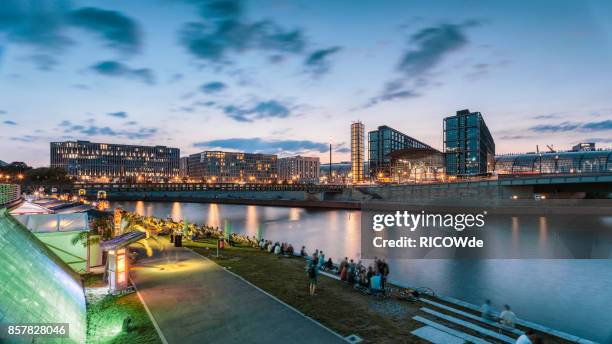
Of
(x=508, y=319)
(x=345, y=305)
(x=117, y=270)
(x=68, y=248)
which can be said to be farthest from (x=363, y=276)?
(x=68, y=248)

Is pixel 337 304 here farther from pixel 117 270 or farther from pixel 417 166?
pixel 417 166

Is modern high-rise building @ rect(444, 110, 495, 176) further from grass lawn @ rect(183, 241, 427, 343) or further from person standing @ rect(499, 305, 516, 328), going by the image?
person standing @ rect(499, 305, 516, 328)

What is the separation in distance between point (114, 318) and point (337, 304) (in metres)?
9.12

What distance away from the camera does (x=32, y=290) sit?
955cm

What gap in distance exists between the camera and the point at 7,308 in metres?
7.91

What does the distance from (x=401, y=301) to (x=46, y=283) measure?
14599mm

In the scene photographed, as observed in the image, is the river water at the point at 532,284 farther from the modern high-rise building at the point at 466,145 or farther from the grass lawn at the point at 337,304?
the modern high-rise building at the point at 466,145

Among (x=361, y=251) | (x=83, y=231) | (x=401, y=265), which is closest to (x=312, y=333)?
(x=83, y=231)

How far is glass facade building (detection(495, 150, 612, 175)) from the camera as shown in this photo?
383 ft

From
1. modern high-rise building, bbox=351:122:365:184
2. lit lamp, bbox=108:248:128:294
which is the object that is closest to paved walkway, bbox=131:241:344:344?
lit lamp, bbox=108:248:128:294

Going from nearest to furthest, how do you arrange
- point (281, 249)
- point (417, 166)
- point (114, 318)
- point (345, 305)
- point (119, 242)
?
point (114, 318) < point (345, 305) < point (119, 242) < point (281, 249) < point (417, 166)

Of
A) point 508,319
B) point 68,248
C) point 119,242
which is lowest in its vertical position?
point 508,319

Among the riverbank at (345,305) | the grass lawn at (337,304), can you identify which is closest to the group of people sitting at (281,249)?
the grass lawn at (337,304)

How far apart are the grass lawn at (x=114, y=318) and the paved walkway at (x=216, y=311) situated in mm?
465
